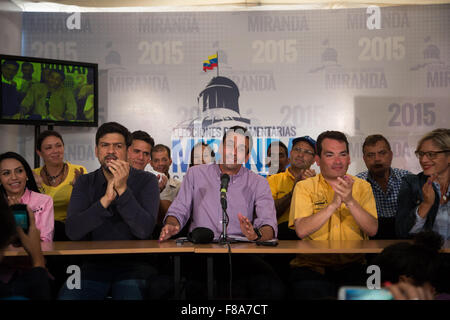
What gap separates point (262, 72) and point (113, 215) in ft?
10.9

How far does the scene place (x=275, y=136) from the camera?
5520 mm

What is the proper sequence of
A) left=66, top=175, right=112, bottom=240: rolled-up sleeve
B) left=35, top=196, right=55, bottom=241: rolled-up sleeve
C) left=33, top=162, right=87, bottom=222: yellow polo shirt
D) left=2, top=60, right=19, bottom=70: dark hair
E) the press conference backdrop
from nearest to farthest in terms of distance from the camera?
1. left=66, top=175, right=112, bottom=240: rolled-up sleeve
2. left=35, top=196, right=55, bottom=241: rolled-up sleeve
3. left=33, top=162, right=87, bottom=222: yellow polo shirt
4. left=2, top=60, right=19, bottom=70: dark hair
5. the press conference backdrop

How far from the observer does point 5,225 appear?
1303 millimetres

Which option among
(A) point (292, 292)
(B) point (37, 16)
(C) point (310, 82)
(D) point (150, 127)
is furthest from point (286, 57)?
(A) point (292, 292)

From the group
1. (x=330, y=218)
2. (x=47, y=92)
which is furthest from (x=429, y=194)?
(x=47, y=92)

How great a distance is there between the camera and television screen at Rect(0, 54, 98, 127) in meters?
4.60

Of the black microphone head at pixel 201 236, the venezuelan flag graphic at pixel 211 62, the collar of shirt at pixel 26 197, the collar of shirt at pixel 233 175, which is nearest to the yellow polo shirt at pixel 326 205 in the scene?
the collar of shirt at pixel 233 175

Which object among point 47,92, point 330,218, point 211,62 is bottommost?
point 330,218

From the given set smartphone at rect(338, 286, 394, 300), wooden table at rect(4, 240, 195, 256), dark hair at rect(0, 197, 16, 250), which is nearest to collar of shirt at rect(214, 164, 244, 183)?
wooden table at rect(4, 240, 195, 256)

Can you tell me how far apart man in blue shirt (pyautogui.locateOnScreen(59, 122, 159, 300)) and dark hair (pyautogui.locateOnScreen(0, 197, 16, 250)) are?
119cm

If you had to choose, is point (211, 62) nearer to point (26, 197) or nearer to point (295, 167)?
point (295, 167)

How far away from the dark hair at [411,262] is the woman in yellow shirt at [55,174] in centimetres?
291

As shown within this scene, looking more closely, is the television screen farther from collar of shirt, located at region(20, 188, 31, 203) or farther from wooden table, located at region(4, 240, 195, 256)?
wooden table, located at region(4, 240, 195, 256)

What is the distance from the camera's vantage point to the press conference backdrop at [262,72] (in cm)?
550
